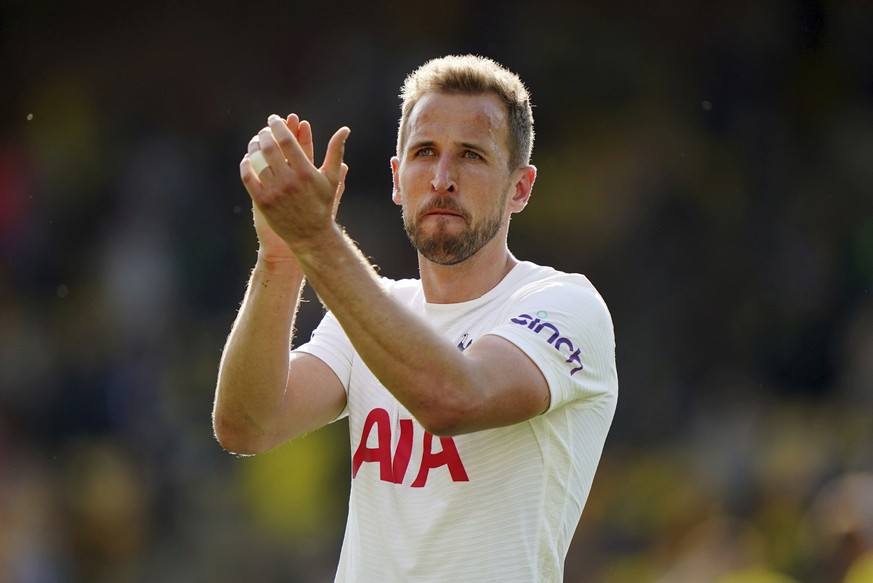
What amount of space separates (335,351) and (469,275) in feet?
1.62

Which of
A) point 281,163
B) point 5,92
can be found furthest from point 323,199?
point 5,92

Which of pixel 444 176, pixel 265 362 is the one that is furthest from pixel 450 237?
pixel 265 362

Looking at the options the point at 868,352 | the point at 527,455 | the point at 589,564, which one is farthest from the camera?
the point at 868,352

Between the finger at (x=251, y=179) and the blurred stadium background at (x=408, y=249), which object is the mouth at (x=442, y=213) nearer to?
the finger at (x=251, y=179)

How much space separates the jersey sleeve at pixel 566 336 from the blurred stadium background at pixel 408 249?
4.63 meters

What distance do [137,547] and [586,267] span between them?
408cm

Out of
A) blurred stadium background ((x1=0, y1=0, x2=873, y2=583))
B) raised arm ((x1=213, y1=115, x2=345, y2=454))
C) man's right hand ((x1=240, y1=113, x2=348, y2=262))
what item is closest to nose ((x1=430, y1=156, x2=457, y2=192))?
man's right hand ((x1=240, y1=113, x2=348, y2=262))

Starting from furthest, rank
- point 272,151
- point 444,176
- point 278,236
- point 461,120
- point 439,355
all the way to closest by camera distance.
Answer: point 461,120
point 444,176
point 278,236
point 439,355
point 272,151

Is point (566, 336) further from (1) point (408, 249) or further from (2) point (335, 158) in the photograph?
(1) point (408, 249)

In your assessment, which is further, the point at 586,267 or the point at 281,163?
the point at 586,267

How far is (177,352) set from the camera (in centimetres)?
906

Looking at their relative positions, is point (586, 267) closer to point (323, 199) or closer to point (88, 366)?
point (88, 366)

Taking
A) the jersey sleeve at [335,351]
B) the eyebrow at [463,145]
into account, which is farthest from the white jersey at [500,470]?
the eyebrow at [463,145]

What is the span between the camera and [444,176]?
3504 millimetres
